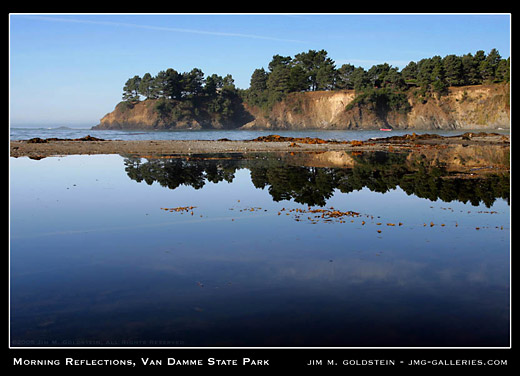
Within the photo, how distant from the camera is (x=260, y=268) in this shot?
27.6 feet

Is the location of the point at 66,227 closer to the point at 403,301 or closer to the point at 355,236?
the point at 355,236

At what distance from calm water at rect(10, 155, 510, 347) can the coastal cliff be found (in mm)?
Result: 144238

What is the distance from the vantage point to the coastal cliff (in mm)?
146500

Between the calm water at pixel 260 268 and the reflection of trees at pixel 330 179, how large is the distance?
0.29 meters

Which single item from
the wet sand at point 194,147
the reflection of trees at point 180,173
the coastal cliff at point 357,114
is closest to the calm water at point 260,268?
the reflection of trees at point 180,173

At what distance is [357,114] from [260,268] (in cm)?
15981

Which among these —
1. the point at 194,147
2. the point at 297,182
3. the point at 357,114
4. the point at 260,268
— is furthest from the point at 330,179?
the point at 357,114

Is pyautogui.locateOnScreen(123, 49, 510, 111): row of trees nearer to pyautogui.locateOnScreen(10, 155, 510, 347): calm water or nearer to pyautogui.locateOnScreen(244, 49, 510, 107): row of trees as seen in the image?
pyautogui.locateOnScreen(244, 49, 510, 107): row of trees

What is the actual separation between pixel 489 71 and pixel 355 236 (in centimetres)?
16524

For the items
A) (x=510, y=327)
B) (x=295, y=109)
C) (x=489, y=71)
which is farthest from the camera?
(x=295, y=109)

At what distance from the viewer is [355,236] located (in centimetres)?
1088

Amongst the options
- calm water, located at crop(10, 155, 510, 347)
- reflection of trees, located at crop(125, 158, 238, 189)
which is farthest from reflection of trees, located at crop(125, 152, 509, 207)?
calm water, located at crop(10, 155, 510, 347)

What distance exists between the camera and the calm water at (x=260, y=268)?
5980 mm

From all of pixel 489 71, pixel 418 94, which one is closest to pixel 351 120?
pixel 418 94
